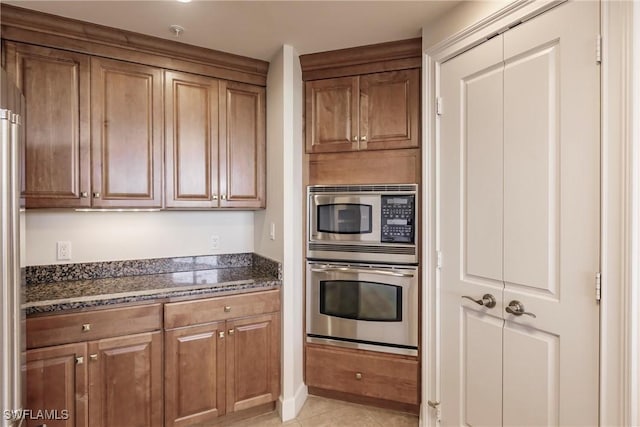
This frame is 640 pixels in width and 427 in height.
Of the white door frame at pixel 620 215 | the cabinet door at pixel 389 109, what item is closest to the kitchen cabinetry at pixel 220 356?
the cabinet door at pixel 389 109

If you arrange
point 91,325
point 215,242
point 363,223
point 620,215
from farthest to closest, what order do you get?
1. point 215,242
2. point 363,223
3. point 91,325
4. point 620,215

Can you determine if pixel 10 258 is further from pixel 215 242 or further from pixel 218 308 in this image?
pixel 215 242

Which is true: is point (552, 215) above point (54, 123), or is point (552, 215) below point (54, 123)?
below

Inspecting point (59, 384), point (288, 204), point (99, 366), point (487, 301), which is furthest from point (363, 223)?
point (59, 384)

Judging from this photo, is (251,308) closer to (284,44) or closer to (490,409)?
(490,409)

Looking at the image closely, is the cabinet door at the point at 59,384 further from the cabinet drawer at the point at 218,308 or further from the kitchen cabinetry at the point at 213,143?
the kitchen cabinetry at the point at 213,143

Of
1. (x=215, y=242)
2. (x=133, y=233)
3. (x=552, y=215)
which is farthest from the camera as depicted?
(x=215, y=242)

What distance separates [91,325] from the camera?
6.16ft

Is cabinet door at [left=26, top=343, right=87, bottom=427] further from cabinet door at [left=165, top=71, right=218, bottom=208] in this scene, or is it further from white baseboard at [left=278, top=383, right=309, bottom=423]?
white baseboard at [left=278, top=383, right=309, bottom=423]

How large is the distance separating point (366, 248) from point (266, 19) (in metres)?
1.53

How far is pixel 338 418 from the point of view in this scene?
240cm

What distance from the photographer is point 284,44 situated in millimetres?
2361

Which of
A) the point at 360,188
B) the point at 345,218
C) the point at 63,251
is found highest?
the point at 360,188

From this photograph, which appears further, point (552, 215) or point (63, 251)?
point (63, 251)
